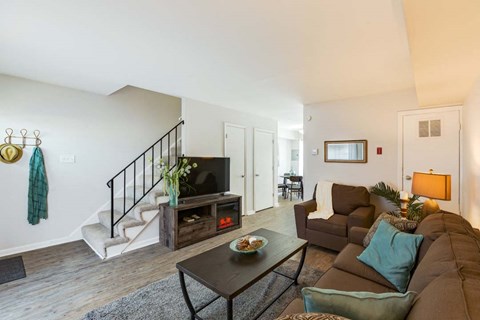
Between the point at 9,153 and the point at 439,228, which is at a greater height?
the point at 9,153

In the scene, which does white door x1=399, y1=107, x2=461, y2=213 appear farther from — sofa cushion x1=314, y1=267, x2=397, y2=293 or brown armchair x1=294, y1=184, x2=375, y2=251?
sofa cushion x1=314, y1=267, x2=397, y2=293

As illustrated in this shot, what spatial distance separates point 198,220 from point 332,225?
2.03 metres

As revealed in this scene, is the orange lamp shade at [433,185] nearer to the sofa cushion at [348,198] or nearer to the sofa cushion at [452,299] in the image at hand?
the sofa cushion at [348,198]

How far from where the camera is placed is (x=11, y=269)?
2.57 m

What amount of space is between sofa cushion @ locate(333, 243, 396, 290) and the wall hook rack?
4.22 meters

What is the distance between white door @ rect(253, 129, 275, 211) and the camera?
5250mm

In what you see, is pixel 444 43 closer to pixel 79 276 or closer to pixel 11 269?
pixel 79 276

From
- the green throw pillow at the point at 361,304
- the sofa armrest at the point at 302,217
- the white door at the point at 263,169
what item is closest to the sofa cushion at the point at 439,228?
the green throw pillow at the point at 361,304

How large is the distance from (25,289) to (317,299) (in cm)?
294

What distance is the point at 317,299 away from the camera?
2.85ft

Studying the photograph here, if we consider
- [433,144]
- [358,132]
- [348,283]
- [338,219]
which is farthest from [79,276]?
[433,144]

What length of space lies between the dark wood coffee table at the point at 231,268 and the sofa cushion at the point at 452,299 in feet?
3.21

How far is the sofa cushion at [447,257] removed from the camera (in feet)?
3.29

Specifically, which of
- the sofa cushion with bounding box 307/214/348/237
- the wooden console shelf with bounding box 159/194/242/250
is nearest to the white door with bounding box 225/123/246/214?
the wooden console shelf with bounding box 159/194/242/250
